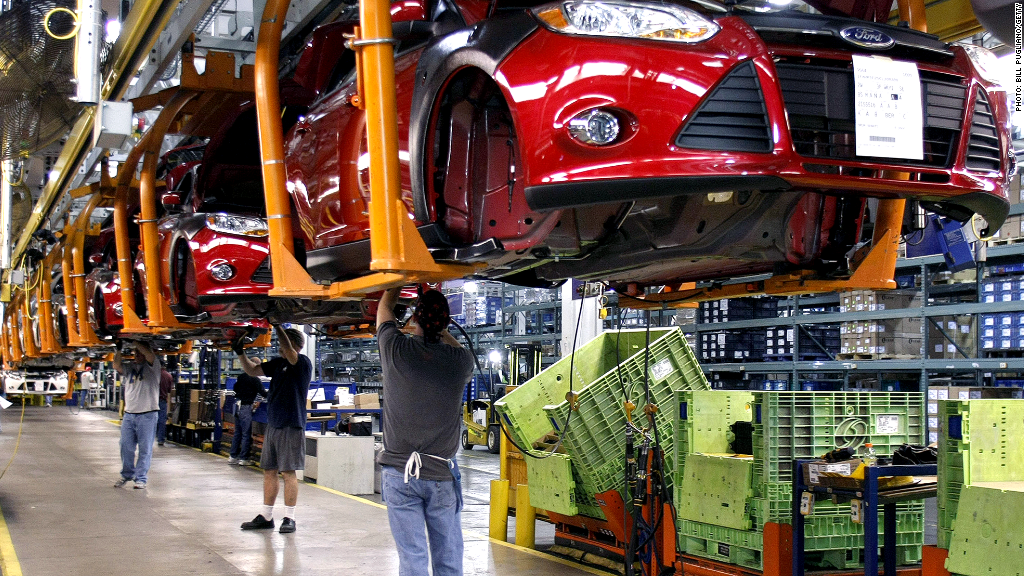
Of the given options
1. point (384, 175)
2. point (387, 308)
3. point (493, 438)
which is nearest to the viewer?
point (384, 175)

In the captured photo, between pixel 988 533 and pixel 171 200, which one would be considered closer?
pixel 988 533

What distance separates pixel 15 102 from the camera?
5.81 meters

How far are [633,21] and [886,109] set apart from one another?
0.80 meters

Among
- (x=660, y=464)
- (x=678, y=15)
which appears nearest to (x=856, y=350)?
(x=660, y=464)

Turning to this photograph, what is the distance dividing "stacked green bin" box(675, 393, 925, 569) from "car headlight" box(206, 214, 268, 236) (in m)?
3.82

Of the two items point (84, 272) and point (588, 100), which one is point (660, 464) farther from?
point (84, 272)

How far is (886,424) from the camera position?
581cm

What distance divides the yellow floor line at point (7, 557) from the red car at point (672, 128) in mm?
4102

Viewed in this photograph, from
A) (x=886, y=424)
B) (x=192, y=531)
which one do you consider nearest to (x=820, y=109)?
(x=886, y=424)

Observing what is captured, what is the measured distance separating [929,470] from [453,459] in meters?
2.53

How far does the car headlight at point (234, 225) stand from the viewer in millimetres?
7668

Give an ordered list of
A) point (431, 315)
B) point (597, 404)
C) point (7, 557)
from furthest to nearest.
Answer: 1. point (597, 404)
2. point (7, 557)
3. point (431, 315)

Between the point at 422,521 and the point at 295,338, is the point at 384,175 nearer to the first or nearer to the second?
the point at 422,521

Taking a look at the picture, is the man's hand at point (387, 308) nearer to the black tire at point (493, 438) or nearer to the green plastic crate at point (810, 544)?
the green plastic crate at point (810, 544)
